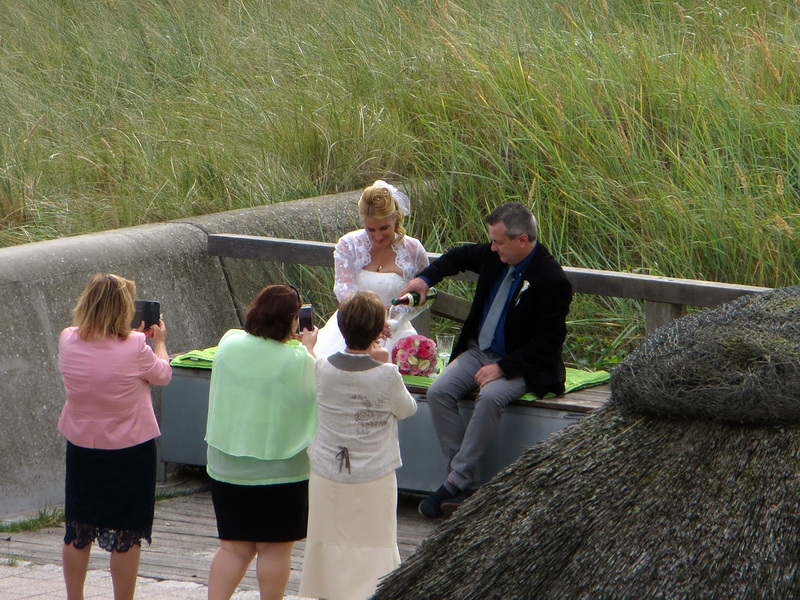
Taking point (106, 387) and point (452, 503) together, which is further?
point (452, 503)

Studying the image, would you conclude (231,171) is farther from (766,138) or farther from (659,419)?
(659,419)

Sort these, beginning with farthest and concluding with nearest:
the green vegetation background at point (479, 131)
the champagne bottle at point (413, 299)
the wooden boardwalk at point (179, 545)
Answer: the green vegetation background at point (479, 131)
the champagne bottle at point (413, 299)
the wooden boardwalk at point (179, 545)

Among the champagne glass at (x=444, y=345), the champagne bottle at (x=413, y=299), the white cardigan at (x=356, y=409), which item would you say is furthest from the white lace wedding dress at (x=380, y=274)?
the white cardigan at (x=356, y=409)

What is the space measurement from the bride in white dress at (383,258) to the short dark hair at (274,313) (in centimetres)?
157

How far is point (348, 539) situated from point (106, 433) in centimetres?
98

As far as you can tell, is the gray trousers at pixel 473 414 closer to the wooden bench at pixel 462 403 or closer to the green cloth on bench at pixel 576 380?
the wooden bench at pixel 462 403

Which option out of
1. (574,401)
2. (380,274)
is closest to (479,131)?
(380,274)

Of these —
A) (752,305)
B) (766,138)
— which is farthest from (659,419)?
(766,138)

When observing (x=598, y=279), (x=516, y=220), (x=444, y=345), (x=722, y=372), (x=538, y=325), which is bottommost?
(x=444, y=345)

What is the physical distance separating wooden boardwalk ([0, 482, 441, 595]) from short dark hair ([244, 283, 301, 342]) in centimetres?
118

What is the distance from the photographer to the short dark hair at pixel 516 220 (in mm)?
5297

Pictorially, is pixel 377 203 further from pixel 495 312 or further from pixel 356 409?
pixel 356 409

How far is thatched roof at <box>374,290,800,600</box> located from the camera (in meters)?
1.89

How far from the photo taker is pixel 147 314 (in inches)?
180
